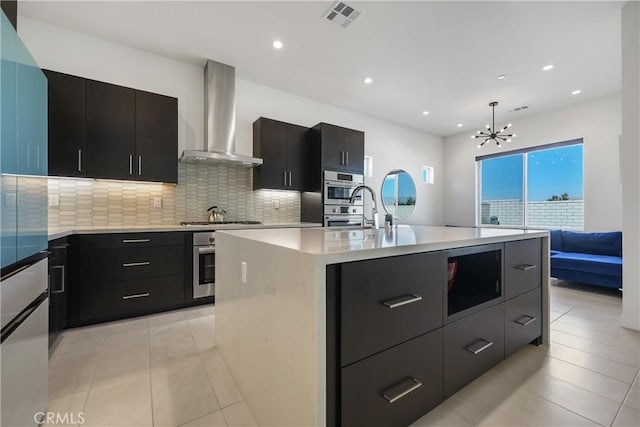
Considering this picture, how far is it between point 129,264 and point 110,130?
1.38 m

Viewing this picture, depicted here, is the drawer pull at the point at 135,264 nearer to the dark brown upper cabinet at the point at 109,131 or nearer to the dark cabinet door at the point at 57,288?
the dark cabinet door at the point at 57,288

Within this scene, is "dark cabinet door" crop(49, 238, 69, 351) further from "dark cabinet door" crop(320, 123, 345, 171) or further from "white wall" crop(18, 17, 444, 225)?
"dark cabinet door" crop(320, 123, 345, 171)

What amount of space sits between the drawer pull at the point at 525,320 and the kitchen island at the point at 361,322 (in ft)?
0.24

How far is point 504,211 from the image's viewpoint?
5.91m

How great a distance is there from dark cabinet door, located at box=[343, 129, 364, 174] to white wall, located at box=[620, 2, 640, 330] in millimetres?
2948

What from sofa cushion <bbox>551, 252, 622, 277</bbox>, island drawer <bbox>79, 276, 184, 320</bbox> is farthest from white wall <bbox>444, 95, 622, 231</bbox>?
island drawer <bbox>79, 276, 184, 320</bbox>

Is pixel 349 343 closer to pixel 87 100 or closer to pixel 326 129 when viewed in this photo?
pixel 87 100

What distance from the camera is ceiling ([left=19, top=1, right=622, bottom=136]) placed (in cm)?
256

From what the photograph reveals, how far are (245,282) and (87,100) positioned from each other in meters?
2.69

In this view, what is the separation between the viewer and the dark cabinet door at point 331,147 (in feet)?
13.2

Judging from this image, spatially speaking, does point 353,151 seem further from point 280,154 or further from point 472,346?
point 472,346

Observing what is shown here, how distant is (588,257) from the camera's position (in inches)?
149

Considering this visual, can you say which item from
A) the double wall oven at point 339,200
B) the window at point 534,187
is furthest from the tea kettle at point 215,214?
Answer: the window at point 534,187

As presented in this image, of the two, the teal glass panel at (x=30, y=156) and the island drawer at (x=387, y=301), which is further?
the teal glass panel at (x=30, y=156)
